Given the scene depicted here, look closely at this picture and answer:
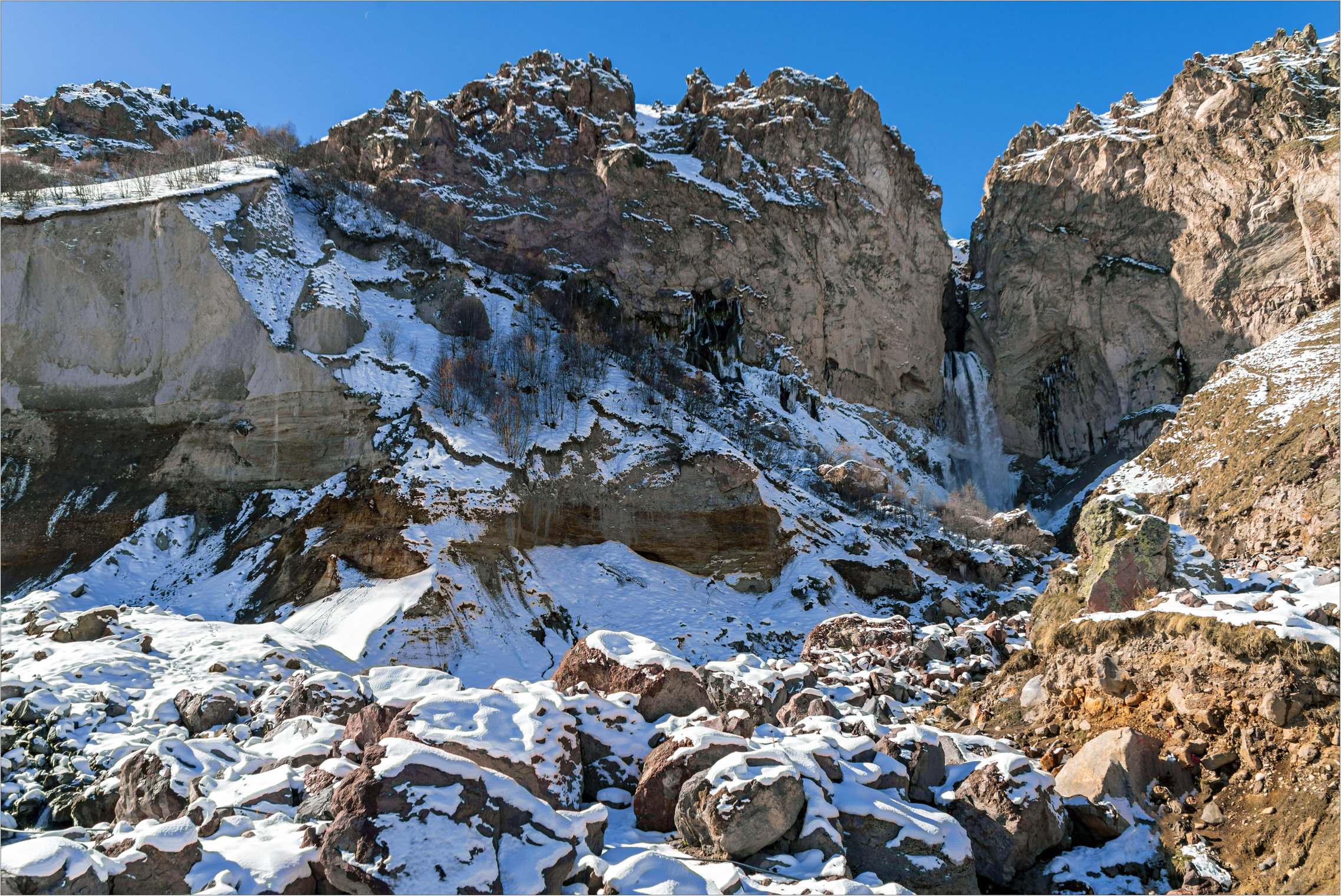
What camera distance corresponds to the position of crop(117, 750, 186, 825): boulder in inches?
269

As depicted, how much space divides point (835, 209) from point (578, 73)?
652 inches

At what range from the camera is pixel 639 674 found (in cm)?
873

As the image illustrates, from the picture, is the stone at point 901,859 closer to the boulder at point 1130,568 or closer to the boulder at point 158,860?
the boulder at point 158,860

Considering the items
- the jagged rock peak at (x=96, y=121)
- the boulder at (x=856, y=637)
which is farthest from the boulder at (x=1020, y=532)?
the jagged rock peak at (x=96, y=121)

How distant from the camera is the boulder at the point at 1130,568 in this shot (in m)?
11.0

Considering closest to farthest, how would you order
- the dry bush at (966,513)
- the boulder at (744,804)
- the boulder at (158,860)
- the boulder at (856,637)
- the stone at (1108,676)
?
the boulder at (158,860), the boulder at (744,804), the stone at (1108,676), the boulder at (856,637), the dry bush at (966,513)

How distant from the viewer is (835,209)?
46.7 metres

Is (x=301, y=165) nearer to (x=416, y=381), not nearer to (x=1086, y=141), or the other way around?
(x=416, y=381)

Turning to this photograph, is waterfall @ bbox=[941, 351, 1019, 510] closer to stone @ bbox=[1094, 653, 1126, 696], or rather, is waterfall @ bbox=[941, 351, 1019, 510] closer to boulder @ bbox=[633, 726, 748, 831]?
stone @ bbox=[1094, 653, 1126, 696]

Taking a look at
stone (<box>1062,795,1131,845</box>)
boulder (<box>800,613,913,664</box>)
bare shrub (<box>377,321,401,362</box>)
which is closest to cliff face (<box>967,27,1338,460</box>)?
boulder (<box>800,613,913,664</box>)

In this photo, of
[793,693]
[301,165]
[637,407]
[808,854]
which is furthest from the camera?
[301,165]

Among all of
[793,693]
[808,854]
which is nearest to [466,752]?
[808,854]

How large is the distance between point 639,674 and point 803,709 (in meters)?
2.11

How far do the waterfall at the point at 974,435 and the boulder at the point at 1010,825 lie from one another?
40049 mm
